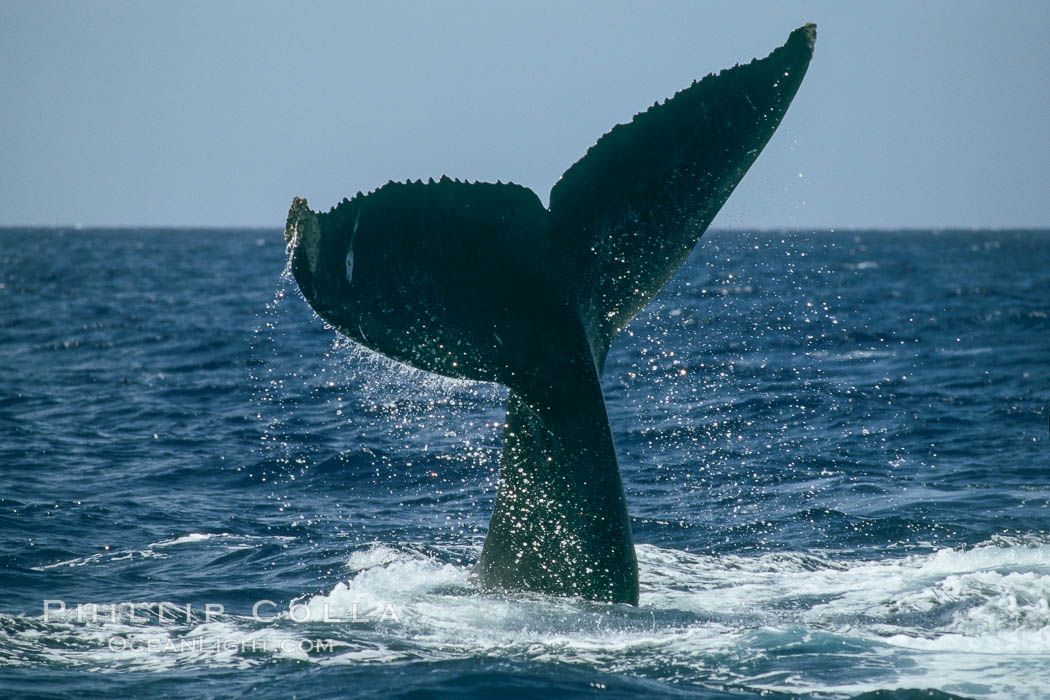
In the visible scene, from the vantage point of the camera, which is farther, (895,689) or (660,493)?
(660,493)

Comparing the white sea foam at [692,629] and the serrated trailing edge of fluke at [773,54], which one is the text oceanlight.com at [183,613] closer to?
the white sea foam at [692,629]

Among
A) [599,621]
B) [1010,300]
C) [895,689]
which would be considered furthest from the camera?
[1010,300]

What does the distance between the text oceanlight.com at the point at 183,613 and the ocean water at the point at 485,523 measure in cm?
3

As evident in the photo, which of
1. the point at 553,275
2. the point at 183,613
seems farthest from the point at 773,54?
the point at 183,613

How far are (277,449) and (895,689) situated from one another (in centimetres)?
817

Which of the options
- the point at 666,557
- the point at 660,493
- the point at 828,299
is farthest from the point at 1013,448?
the point at 828,299

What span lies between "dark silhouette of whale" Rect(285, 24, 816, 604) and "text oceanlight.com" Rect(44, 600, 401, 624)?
99 cm

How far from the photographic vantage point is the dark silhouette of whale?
5336 mm

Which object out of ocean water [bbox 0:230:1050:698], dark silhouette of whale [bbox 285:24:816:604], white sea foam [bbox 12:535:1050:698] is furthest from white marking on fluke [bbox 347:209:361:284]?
white sea foam [bbox 12:535:1050:698]

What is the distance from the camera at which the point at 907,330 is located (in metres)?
22.6

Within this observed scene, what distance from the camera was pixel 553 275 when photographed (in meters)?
5.85

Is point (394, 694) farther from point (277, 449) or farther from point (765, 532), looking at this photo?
point (277, 449)

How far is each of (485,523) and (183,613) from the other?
116 inches

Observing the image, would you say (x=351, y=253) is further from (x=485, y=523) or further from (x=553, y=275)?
(x=485, y=523)
